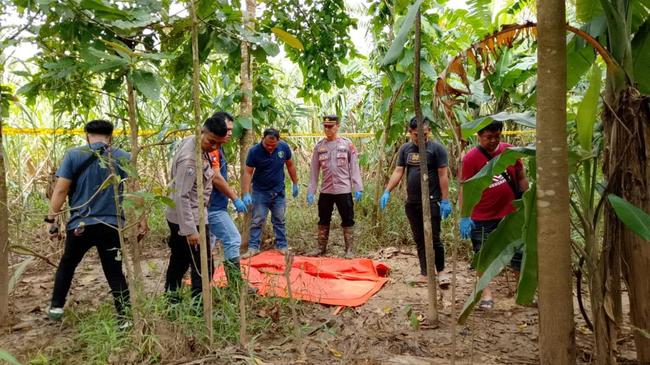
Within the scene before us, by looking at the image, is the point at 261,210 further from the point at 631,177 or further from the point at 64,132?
the point at 631,177

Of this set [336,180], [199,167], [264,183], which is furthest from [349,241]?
[199,167]

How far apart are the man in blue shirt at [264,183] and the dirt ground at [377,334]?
163 centimetres

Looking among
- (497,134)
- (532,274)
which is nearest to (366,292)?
(497,134)

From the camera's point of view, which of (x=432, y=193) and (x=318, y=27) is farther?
(x=432, y=193)

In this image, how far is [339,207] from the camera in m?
5.80

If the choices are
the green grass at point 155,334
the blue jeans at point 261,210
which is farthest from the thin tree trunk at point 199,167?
the blue jeans at point 261,210

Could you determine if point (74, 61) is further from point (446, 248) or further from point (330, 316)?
point (446, 248)

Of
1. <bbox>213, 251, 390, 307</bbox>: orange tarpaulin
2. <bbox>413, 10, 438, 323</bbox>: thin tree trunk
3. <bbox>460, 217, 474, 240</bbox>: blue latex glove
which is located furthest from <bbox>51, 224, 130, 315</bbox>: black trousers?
<bbox>460, 217, 474, 240</bbox>: blue latex glove

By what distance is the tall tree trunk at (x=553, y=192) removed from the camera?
64.3 inches

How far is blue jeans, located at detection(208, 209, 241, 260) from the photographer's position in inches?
151

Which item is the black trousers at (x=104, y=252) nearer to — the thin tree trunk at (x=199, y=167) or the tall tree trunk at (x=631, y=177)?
the thin tree trunk at (x=199, y=167)

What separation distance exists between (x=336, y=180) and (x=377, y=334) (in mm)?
2717

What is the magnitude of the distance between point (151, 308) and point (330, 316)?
4.33 feet

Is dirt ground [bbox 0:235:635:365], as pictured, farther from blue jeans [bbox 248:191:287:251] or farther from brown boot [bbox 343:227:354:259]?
blue jeans [bbox 248:191:287:251]
